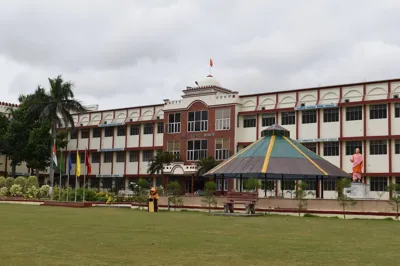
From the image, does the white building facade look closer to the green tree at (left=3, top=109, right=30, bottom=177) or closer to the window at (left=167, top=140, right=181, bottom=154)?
the window at (left=167, top=140, right=181, bottom=154)

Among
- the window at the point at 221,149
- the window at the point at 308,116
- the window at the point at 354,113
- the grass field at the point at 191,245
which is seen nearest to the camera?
the grass field at the point at 191,245

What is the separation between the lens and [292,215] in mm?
25781

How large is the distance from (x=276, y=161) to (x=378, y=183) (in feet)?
50.6

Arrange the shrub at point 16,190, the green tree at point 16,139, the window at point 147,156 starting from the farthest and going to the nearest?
1. the green tree at point 16,139
2. the window at point 147,156
3. the shrub at point 16,190

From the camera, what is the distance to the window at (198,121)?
4922 cm

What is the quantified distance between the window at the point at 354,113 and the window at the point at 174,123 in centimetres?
1629

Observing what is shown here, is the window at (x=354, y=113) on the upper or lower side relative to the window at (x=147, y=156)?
upper

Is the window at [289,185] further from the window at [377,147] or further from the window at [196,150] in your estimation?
the window at [196,150]

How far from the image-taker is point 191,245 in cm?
1227

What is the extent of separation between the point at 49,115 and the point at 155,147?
11.1 m

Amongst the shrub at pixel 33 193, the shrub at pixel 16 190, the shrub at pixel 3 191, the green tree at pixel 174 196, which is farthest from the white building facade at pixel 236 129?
the green tree at pixel 174 196

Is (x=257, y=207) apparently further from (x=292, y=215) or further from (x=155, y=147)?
(x=155, y=147)

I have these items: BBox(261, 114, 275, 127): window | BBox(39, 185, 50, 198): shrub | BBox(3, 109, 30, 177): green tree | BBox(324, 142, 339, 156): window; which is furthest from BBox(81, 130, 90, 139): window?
BBox(324, 142, 339, 156): window

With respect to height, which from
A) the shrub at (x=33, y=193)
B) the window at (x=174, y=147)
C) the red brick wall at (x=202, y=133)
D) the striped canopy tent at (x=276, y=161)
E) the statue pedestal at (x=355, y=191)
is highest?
the red brick wall at (x=202, y=133)
